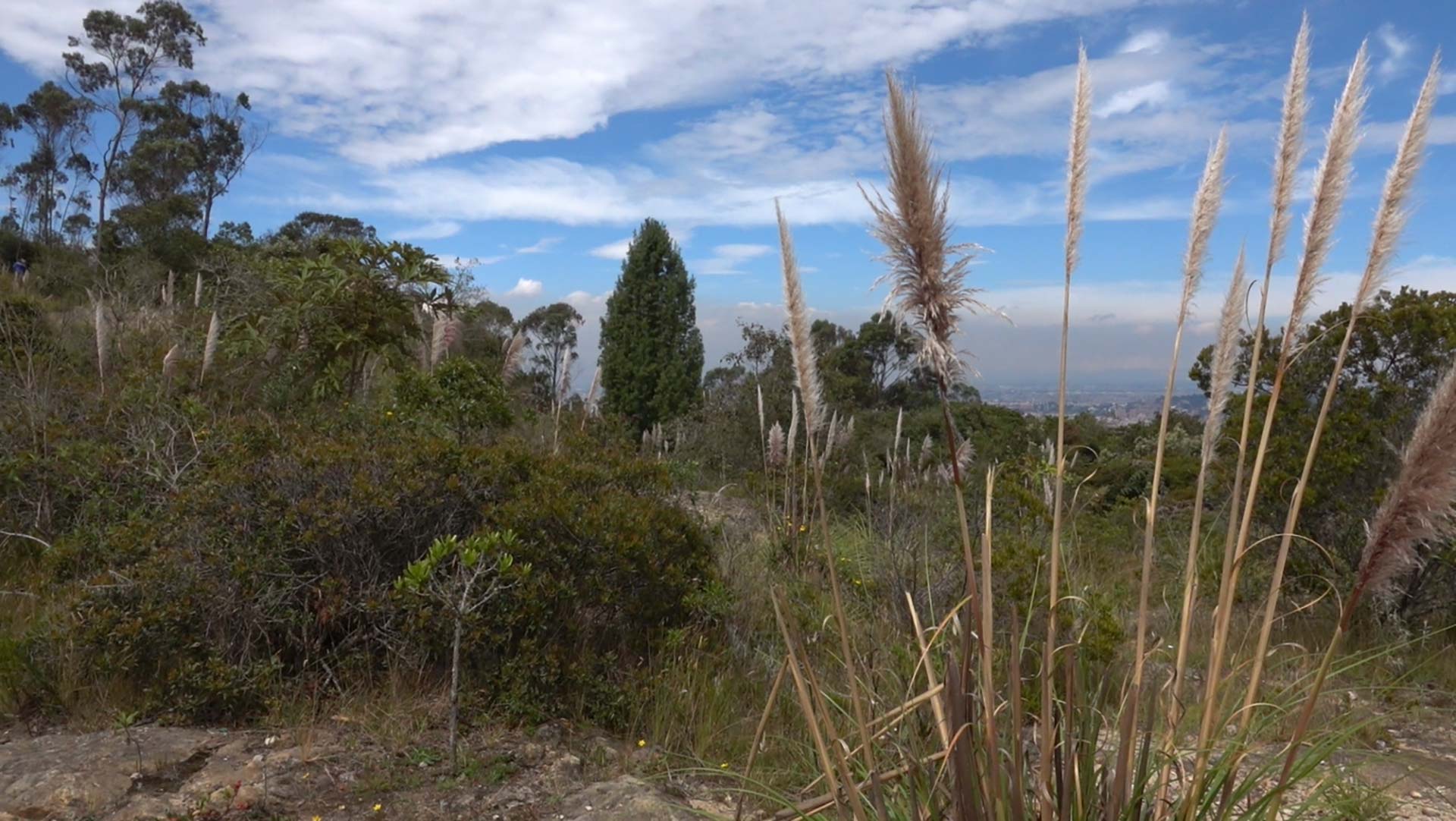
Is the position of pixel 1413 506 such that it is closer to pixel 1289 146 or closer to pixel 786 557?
pixel 1289 146

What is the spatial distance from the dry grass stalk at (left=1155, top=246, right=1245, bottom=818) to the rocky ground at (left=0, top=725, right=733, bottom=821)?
1.51m

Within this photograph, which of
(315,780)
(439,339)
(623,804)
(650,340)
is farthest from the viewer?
(650,340)

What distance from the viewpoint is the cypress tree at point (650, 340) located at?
17.1m

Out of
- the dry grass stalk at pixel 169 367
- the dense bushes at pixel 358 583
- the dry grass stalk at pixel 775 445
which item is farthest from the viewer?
the dry grass stalk at pixel 775 445

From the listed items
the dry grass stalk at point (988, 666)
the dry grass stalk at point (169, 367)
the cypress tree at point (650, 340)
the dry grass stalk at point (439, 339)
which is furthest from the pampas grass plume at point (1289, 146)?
the cypress tree at point (650, 340)

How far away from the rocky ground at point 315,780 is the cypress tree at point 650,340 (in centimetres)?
1334

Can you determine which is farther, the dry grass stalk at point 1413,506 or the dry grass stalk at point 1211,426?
the dry grass stalk at point 1211,426

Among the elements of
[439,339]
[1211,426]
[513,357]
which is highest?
[439,339]

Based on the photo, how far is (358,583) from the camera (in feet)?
13.5

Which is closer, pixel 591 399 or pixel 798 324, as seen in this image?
pixel 798 324

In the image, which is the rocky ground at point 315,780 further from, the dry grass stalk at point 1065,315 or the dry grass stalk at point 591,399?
the dry grass stalk at point 591,399

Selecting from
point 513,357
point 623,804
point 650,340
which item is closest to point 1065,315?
point 623,804

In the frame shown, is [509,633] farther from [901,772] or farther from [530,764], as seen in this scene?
[901,772]

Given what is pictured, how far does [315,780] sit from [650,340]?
14.1 meters
